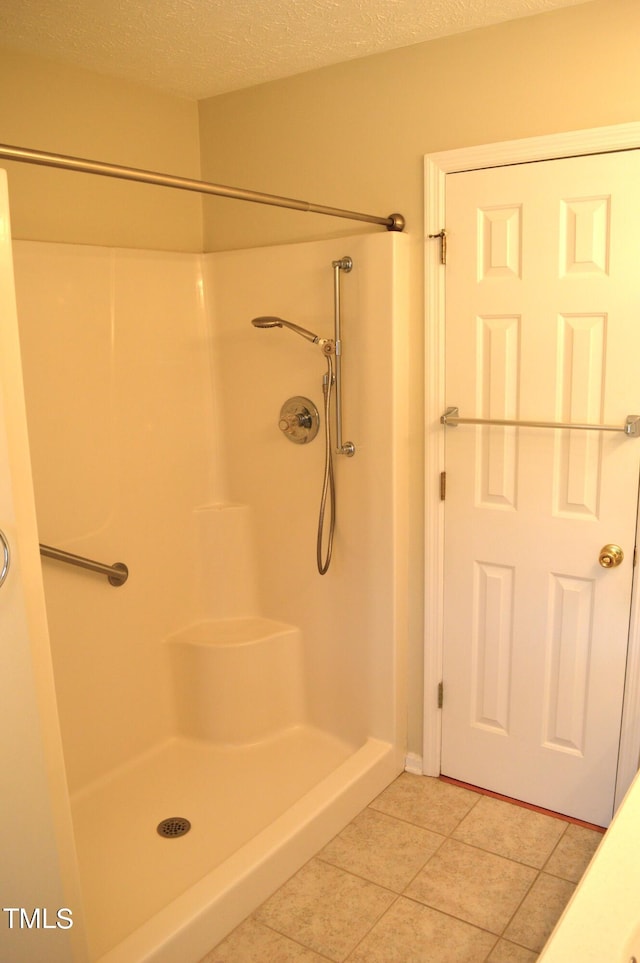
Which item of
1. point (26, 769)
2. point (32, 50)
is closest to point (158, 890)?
point (26, 769)

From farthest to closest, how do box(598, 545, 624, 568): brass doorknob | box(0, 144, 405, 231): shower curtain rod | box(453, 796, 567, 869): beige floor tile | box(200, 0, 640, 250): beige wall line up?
box(453, 796, 567, 869): beige floor tile → box(598, 545, 624, 568): brass doorknob → box(200, 0, 640, 250): beige wall → box(0, 144, 405, 231): shower curtain rod

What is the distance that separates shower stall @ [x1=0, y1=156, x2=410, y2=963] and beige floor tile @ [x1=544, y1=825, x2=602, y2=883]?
618 mm

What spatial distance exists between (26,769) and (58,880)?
263mm

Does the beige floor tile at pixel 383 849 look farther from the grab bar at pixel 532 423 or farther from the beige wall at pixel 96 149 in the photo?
the beige wall at pixel 96 149

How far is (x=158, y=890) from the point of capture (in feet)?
7.16

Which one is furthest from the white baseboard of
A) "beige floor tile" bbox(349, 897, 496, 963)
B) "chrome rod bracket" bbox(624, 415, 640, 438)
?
"chrome rod bracket" bbox(624, 415, 640, 438)

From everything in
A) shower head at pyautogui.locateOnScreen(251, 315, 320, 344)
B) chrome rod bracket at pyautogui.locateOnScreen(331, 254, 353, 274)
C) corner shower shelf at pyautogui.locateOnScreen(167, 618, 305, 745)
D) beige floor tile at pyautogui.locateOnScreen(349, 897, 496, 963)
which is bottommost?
beige floor tile at pyautogui.locateOnScreen(349, 897, 496, 963)

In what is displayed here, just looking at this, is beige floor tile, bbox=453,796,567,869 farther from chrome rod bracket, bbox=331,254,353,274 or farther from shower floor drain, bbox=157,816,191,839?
chrome rod bracket, bbox=331,254,353,274

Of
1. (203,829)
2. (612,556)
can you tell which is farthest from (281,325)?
(203,829)

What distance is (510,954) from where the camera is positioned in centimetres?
202

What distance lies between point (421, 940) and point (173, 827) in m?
0.83

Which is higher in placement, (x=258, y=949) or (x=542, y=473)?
(x=542, y=473)

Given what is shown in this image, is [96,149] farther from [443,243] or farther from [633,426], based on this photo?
[633,426]

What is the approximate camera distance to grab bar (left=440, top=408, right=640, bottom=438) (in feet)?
7.18
